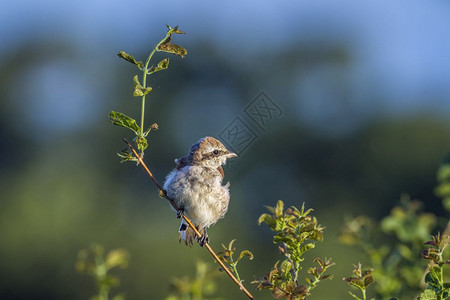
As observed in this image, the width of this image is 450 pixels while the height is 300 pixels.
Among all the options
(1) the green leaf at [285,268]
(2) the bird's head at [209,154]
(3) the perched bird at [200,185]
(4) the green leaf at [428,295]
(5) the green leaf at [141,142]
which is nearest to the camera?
(4) the green leaf at [428,295]

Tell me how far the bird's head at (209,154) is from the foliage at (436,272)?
3.60m

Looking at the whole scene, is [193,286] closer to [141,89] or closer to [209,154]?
[141,89]

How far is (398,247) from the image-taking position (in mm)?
3754

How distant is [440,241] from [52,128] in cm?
3499

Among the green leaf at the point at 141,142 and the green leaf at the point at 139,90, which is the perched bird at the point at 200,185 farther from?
the green leaf at the point at 139,90

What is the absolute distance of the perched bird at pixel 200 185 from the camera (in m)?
6.09

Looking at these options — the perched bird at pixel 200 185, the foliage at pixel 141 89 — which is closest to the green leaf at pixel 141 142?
the foliage at pixel 141 89

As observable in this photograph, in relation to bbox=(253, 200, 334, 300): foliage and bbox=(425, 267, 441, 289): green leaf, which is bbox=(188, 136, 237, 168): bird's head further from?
bbox=(425, 267, 441, 289): green leaf

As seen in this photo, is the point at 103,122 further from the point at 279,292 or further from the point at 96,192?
the point at 279,292

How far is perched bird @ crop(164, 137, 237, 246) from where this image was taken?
240 inches

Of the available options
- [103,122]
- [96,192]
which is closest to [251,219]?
[96,192]

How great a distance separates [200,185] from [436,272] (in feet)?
11.7

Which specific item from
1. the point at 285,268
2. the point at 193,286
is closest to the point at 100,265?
the point at 193,286

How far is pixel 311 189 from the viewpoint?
34406 millimetres
